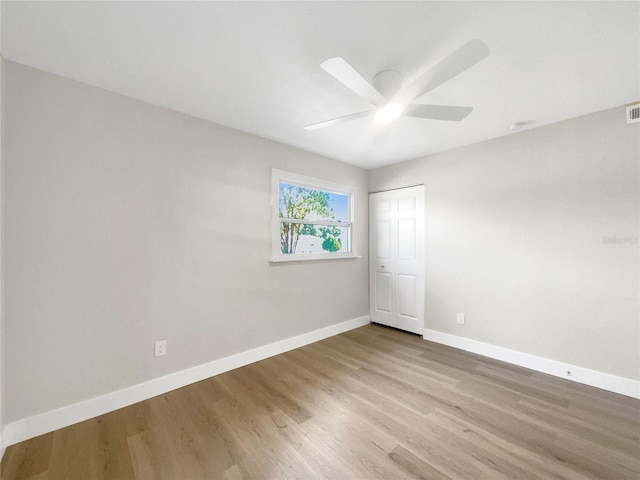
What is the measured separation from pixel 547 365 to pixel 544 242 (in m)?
1.19

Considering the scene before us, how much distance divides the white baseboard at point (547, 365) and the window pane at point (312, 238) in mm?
1689

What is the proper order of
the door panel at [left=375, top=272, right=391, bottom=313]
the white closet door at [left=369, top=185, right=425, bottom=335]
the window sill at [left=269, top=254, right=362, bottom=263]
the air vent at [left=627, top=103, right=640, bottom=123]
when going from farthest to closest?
the door panel at [left=375, top=272, right=391, bottom=313], the white closet door at [left=369, top=185, right=425, bottom=335], the window sill at [left=269, top=254, right=362, bottom=263], the air vent at [left=627, top=103, right=640, bottom=123]

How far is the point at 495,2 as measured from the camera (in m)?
1.19

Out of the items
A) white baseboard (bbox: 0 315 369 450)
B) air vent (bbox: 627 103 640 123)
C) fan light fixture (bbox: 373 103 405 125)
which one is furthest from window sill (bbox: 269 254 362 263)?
air vent (bbox: 627 103 640 123)

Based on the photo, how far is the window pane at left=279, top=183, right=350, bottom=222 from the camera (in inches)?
118

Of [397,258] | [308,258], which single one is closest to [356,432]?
[308,258]

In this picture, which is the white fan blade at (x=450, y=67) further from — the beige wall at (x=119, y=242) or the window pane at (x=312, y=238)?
the window pane at (x=312, y=238)

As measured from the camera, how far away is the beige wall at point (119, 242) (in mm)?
1577

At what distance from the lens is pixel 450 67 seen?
4.07 feet

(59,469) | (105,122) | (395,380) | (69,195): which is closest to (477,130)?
(395,380)

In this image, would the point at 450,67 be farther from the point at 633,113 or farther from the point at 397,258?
the point at 397,258

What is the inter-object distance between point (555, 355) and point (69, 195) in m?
4.29

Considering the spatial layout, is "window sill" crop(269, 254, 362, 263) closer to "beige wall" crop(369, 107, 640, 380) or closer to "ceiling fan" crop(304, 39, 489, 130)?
"beige wall" crop(369, 107, 640, 380)

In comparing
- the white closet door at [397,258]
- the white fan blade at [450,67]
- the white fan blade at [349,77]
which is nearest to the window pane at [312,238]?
the white closet door at [397,258]
